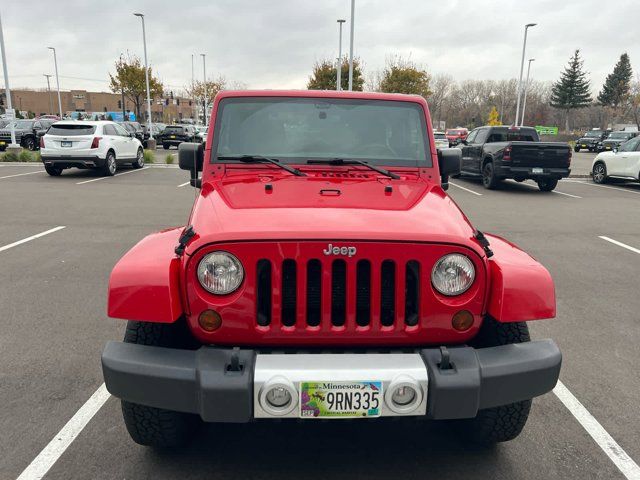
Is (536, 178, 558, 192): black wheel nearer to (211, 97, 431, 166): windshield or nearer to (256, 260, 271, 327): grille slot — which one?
(211, 97, 431, 166): windshield

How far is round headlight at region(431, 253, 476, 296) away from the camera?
2387 millimetres

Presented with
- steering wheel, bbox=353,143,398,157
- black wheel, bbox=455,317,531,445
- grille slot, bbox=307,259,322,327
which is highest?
steering wheel, bbox=353,143,398,157

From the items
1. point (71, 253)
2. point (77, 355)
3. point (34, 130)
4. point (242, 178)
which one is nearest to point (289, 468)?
point (242, 178)

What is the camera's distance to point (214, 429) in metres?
3.10

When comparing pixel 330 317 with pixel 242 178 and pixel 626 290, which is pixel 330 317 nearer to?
pixel 242 178

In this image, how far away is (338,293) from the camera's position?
2.42m

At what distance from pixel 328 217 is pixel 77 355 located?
2569 millimetres

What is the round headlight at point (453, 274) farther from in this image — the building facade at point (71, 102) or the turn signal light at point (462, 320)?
the building facade at point (71, 102)

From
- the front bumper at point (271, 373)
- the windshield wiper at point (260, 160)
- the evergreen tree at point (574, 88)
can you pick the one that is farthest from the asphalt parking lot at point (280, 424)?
the evergreen tree at point (574, 88)

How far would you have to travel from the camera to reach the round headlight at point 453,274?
239 centimetres

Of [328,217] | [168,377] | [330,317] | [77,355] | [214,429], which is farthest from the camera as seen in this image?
[77,355]

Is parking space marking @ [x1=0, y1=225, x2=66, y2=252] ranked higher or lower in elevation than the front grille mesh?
lower

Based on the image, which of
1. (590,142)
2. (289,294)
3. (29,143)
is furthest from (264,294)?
(590,142)

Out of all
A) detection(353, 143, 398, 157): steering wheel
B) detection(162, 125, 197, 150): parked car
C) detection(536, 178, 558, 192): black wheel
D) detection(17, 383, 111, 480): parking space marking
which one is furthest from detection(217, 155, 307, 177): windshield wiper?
detection(162, 125, 197, 150): parked car
